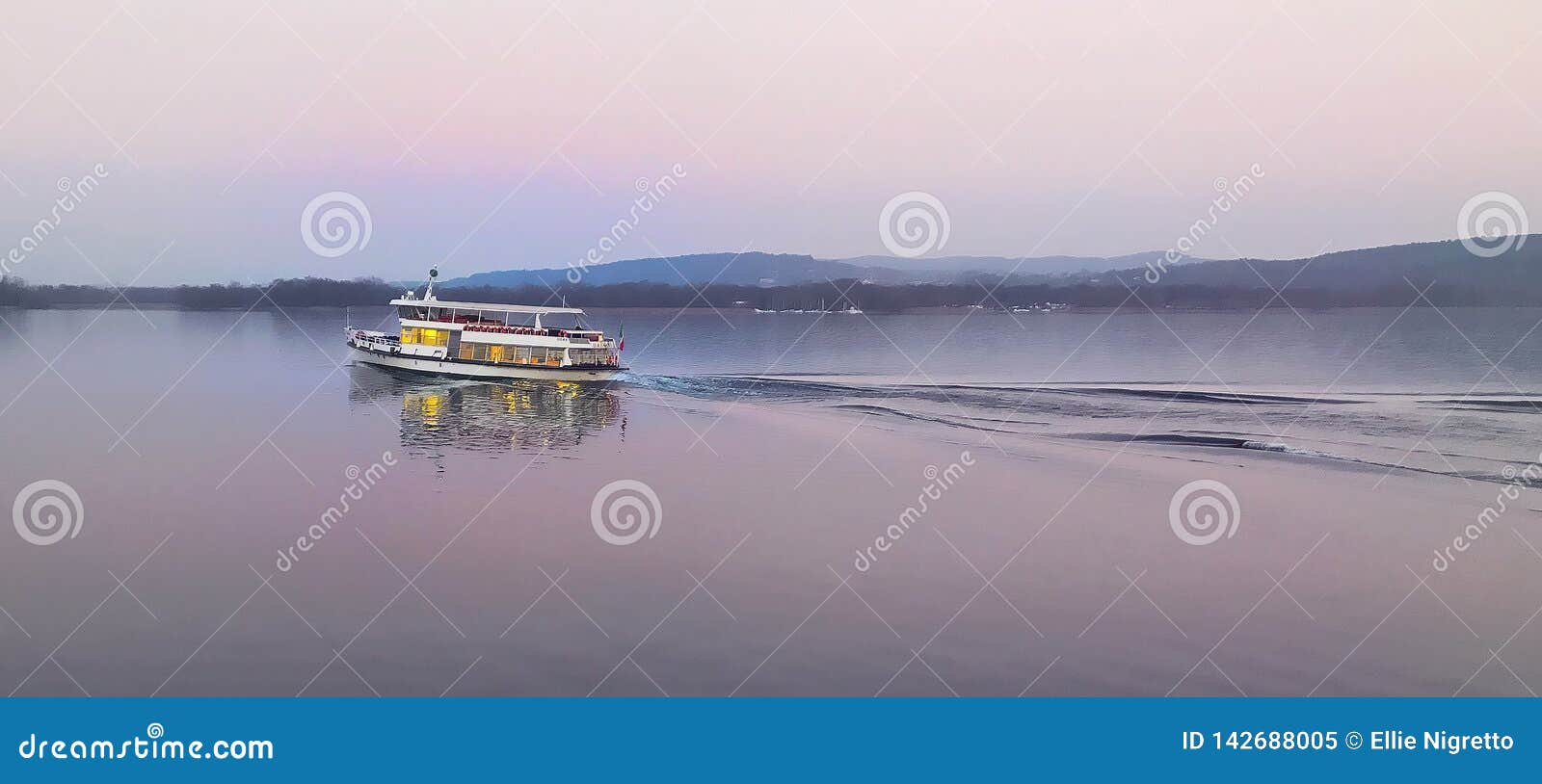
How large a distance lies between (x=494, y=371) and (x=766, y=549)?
115ft

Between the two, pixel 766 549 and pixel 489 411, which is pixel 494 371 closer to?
pixel 489 411

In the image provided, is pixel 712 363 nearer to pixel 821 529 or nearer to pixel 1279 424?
pixel 1279 424

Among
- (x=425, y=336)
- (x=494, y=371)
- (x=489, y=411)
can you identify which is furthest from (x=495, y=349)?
(x=489, y=411)

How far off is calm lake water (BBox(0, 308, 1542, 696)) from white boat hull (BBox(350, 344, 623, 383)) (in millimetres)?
8195

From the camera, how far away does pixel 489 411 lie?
1554 inches

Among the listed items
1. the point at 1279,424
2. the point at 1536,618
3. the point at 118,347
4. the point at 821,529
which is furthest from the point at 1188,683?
the point at 118,347

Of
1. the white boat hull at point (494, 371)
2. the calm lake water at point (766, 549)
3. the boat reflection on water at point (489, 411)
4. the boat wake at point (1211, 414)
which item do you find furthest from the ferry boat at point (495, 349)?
the calm lake water at point (766, 549)

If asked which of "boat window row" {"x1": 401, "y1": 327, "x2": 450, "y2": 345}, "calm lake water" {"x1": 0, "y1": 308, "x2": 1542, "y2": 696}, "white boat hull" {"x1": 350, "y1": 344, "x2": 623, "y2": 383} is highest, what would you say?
"boat window row" {"x1": 401, "y1": 327, "x2": 450, "y2": 345}

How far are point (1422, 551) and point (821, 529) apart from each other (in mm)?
10162

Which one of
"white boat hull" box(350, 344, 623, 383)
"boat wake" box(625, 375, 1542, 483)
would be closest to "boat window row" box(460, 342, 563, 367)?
"white boat hull" box(350, 344, 623, 383)

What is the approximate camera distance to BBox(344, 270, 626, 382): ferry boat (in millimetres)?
51000

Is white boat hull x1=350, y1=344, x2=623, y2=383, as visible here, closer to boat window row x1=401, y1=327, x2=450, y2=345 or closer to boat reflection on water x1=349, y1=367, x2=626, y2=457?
boat reflection on water x1=349, y1=367, x2=626, y2=457

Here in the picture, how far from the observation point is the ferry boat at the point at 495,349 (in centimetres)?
5100

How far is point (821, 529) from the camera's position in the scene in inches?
803
